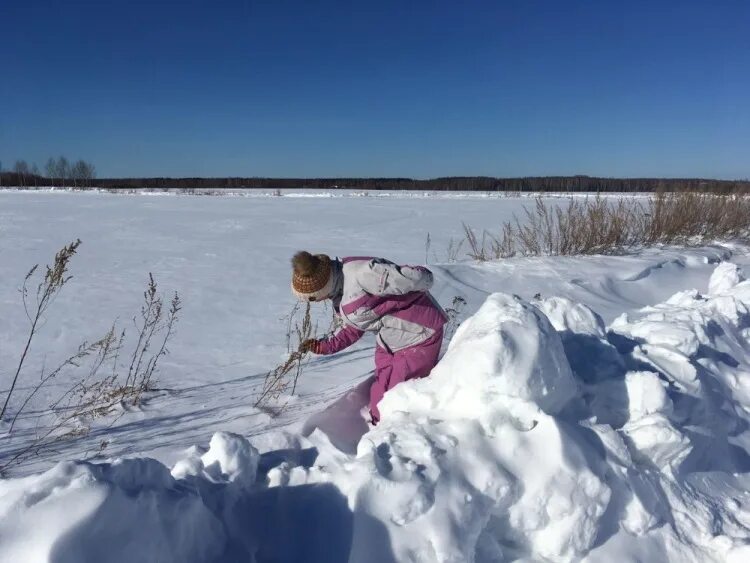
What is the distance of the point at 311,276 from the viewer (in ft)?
8.94

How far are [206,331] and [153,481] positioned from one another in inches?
124

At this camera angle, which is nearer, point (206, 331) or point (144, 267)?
point (206, 331)

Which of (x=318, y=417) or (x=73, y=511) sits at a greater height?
(x=73, y=511)

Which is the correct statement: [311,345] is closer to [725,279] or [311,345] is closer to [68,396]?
[68,396]

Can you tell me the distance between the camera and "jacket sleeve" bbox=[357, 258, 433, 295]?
270cm

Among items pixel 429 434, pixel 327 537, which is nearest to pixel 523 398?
pixel 429 434

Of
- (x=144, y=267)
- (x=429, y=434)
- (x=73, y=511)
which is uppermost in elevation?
(x=73, y=511)

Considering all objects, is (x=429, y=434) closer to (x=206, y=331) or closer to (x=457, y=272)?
(x=206, y=331)

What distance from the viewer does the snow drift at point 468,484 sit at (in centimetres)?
130

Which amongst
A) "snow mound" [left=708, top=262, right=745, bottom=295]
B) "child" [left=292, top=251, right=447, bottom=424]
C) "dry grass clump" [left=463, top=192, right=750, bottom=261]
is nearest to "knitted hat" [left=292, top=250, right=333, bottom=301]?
"child" [left=292, top=251, right=447, bottom=424]

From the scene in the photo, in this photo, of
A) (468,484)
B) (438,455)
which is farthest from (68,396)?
(468,484)

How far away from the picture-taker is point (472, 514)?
5.36 feet

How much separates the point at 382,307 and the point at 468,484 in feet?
4.14

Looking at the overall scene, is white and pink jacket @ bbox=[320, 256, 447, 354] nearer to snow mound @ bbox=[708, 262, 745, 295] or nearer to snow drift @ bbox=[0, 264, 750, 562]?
snow drift @ bbox=[0, 264, 750, 562]
